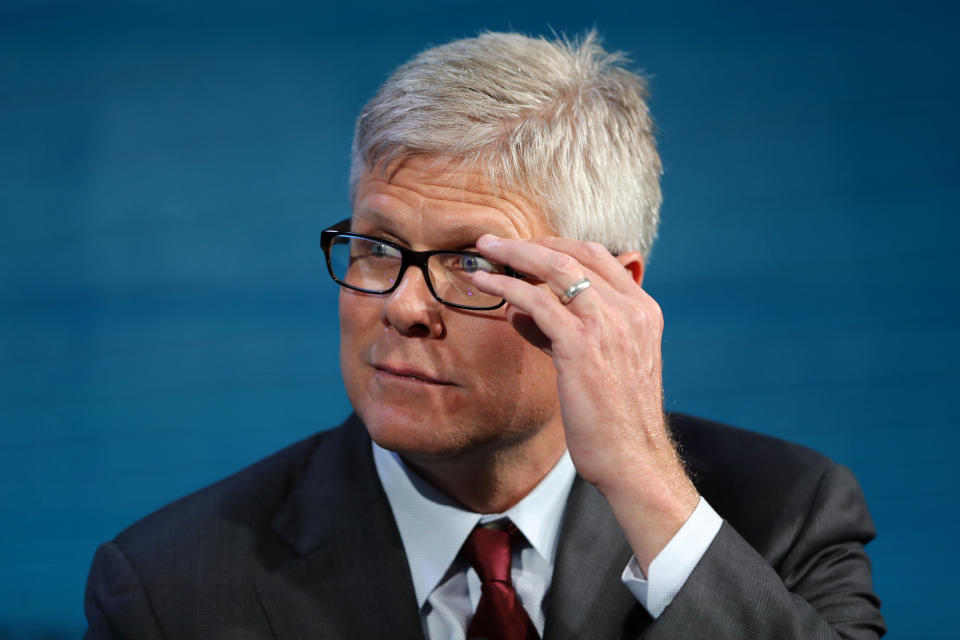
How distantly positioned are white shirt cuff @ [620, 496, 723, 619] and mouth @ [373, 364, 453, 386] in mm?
486

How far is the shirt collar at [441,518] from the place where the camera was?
1.80 metres

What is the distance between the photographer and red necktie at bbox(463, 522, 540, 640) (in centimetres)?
172

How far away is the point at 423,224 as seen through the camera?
1673 millimetres

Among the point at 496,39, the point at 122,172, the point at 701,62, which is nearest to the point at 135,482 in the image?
the point at 122,172

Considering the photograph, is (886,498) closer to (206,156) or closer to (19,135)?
(206,156)

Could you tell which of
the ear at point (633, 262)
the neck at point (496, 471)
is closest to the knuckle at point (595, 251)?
the ear at point (633, 262)

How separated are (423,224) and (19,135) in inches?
78.5

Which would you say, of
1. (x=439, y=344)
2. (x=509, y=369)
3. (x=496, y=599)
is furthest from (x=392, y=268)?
(x=496, y=599)

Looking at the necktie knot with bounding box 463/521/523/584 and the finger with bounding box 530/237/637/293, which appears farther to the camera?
the necktie knot with bounding box 463/521/523/584

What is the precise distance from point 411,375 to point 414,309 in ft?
0.41

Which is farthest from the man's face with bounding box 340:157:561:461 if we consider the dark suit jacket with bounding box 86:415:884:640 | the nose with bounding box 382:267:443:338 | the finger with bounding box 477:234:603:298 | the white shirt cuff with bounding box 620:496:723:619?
the white shirt cuff with bounding box 620:496:723:619

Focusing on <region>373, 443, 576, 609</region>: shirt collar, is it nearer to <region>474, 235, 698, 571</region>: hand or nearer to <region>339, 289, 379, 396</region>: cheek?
<region>339, 289, 379, 396</region>: cheek

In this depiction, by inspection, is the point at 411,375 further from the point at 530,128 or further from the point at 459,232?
the point at 530,128

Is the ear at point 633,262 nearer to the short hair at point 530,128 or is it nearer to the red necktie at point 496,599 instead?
the short hair at point 530,128
